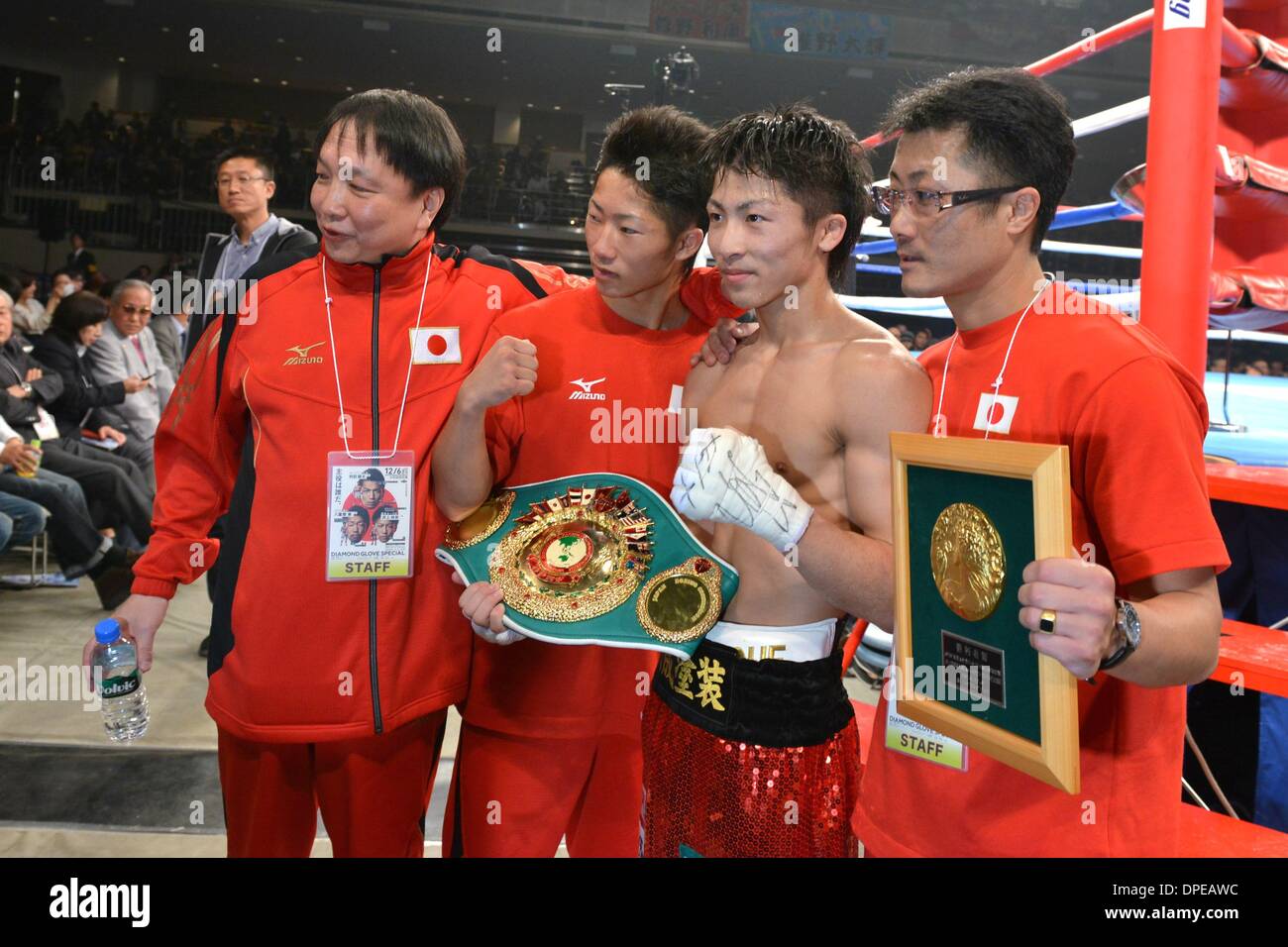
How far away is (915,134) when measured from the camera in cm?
112

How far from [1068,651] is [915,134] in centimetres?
63

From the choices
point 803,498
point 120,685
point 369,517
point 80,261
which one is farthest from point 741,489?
point 80,261

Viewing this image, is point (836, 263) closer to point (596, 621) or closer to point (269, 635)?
point (596, 621)

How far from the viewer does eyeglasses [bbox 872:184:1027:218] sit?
1.07 metres

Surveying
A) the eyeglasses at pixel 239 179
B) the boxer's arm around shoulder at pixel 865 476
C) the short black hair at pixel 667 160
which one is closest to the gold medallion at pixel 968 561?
the boxer's arm around shoulder at pixel 865 476

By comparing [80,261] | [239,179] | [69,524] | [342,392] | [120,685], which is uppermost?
[80,261]

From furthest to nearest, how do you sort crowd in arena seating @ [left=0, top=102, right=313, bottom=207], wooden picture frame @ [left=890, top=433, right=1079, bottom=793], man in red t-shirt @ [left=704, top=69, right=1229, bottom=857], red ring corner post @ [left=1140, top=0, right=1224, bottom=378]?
1. crowd in arena seating @ [left=0, top=102, right=313, bottom=207]
2. red ring corner post @ [left=1140, top=0, right=1224, bottom=378]
3. man in red t-shirt @ [left=704, top=69, right=1229, bottom=857]
4. wooden picture frame @ [left=890, top=433, right=1079, bottom=793]

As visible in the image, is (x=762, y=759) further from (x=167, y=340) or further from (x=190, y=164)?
(x=190, y=164)

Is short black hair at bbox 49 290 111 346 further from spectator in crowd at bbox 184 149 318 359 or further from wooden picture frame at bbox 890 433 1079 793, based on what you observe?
wooden picture frame at bbox 890 433 1079 793

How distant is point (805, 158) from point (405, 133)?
1.93ft

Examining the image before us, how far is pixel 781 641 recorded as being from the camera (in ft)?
4.04

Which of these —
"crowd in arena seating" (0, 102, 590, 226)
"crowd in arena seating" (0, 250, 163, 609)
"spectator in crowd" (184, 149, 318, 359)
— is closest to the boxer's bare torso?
"spectator in crowd" (184, 149, 318, 359)

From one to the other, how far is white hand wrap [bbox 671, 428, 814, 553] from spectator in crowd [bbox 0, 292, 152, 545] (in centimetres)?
391
